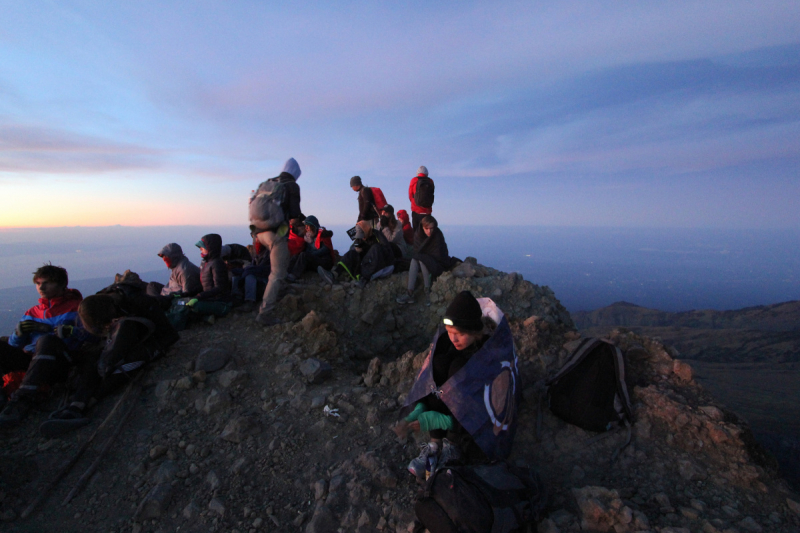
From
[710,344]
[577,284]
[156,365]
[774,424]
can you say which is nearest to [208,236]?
[156,365]

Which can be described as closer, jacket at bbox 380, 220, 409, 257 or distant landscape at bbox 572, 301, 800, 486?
jacket at bbox 380, 220, 409, 257

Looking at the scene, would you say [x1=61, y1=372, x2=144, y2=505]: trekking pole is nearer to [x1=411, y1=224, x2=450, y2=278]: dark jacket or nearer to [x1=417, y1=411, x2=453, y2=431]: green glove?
[x1=417, y1=411, x2=453, y2=431]: green glove

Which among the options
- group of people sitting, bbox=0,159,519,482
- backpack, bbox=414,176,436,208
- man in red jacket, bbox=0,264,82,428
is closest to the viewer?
group of people sitting, bbox=0,159,519,482

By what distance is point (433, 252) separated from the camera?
714cm

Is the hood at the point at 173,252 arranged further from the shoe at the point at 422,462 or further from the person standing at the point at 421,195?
the shoe at the point at 422,462

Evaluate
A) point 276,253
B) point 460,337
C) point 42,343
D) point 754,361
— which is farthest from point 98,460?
point 754,361

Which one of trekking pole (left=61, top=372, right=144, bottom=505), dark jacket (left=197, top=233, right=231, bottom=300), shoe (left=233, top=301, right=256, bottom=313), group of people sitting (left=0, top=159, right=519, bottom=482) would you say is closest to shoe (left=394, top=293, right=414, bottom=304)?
group of people sitting (left=0, top=159, right=519, bottom=482)

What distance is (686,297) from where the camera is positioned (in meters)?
112

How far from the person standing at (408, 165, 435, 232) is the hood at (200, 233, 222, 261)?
4256 mm

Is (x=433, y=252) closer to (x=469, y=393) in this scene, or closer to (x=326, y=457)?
(x=469, y=393)

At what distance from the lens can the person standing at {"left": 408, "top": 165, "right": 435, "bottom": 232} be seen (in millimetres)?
8117

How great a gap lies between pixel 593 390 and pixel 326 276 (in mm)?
5482

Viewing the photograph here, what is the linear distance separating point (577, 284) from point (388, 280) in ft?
449

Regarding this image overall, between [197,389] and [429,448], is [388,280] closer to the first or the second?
[197,389]
